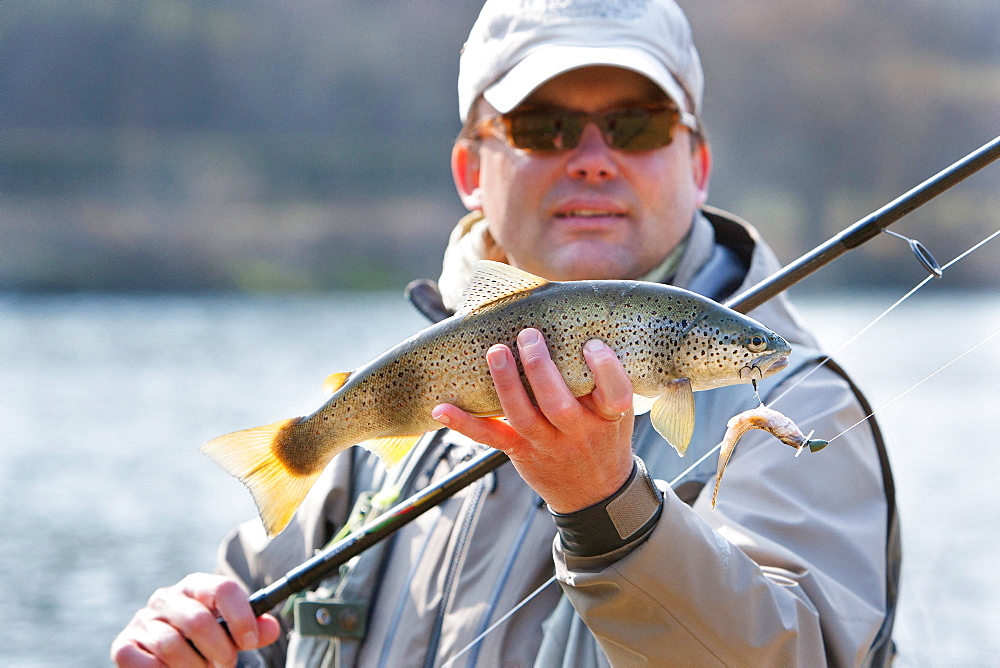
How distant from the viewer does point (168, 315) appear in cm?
3061

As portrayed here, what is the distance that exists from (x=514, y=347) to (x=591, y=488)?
0.28 meters

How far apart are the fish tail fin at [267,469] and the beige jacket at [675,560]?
1.68 ft

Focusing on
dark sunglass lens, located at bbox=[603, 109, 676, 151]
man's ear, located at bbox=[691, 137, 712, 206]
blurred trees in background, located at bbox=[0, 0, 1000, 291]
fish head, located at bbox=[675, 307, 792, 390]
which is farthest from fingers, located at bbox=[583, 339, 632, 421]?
blurred trees in background, located at bbox=[0, 0, 1000, 291]

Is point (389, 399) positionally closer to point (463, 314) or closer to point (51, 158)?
point (463, 314)

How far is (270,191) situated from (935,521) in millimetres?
36882

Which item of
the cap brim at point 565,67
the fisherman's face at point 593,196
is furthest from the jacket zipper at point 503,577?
the cap brim at point 565,67

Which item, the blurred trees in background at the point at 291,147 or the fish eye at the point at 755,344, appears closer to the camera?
the fish eye at the point at 755,344

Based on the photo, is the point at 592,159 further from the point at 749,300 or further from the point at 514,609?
the point at 514,609

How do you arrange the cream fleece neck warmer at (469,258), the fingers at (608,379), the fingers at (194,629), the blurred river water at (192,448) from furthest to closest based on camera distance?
1. the blurred river water at (192,448)
2. the cream fleece neck warmer at (469,258)
3. the fingers at (194,629)
4. the fingers at (608,379)

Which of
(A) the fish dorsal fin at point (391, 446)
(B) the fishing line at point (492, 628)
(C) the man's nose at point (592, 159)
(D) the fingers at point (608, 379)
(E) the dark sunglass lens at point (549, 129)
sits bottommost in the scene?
(B) the fishing line at point (492, 628)

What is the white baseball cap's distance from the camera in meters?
2.79

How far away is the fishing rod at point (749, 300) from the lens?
2199mm

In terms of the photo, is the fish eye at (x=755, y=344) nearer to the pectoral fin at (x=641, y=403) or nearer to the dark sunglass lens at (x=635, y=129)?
the pectoral fin at (x=641, y=403)

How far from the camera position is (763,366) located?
1.76m
